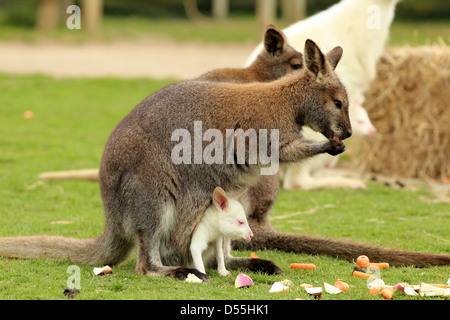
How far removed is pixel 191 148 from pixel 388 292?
1.34 m

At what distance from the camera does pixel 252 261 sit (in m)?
4.50

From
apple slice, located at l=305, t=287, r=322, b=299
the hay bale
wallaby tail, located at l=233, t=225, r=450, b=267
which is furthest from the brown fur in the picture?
the hay bale

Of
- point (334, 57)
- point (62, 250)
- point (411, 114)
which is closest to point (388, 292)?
point (334, 57)

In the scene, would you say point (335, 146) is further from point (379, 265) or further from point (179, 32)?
point (179, 32)

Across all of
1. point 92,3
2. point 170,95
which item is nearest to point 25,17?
point 92,3

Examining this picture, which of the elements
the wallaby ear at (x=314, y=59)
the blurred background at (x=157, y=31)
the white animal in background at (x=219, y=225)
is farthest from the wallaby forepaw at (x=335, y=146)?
the blurred background at (x=157, y=31)

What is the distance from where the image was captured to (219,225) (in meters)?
4.27

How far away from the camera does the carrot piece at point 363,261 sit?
454 cm

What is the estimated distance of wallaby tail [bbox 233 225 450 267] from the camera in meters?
4.55

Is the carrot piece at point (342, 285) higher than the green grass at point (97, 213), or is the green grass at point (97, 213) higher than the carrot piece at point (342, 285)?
the green grass at point (97, 213)

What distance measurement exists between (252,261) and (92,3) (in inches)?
513

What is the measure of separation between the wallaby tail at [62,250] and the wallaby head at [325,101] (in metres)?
1.37

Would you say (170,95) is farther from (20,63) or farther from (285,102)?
(20,63)

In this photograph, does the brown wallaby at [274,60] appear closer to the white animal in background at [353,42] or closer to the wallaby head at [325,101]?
the wallaby head at [325,101]
